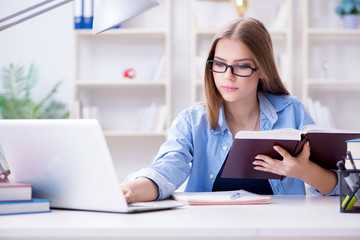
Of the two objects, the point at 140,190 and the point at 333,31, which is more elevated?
the point at 333,31

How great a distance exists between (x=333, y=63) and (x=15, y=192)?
10.4ft

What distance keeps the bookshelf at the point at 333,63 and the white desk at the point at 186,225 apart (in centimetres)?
280

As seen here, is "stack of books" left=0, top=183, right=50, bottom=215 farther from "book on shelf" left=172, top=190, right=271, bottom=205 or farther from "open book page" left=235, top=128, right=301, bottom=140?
"open book page" left=235, top=128, right=301, bottom=140

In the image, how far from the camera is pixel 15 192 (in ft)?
3.74

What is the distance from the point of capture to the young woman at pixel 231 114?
5.62ft

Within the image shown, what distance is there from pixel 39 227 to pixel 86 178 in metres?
0.19

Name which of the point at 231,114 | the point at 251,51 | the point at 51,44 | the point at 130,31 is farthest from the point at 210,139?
the point at 51,44

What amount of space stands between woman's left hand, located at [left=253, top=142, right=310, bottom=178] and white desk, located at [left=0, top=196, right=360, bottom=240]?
0.87 feet

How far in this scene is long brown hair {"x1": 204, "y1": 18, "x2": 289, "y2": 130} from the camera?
1.74 meters

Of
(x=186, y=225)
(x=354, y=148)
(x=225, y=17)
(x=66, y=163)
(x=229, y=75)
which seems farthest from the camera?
(x=225, y=17)

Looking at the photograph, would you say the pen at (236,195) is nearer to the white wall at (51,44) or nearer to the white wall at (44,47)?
the white wall at (51,44)

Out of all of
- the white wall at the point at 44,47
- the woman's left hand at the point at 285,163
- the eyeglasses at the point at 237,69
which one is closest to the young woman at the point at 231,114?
the eyeglasses at the point at 237,69

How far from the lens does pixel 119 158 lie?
3.85 metres

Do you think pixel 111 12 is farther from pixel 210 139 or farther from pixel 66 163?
pixel 210 139
